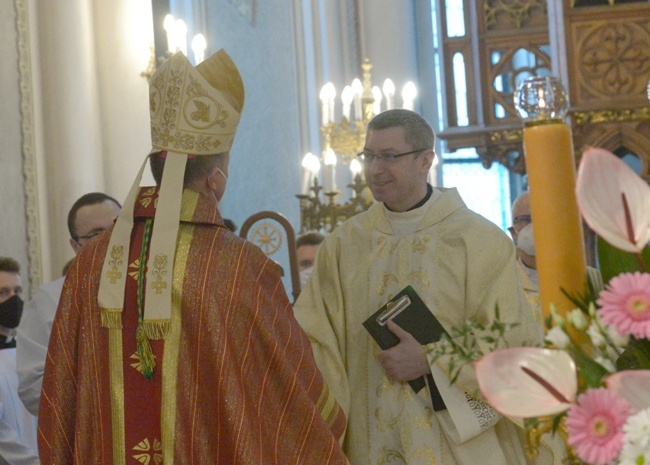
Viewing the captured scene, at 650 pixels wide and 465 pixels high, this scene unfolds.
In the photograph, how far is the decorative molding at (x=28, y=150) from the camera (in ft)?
21.2

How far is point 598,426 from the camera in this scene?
1098mm

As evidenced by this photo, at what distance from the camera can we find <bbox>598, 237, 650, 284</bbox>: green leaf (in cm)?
127

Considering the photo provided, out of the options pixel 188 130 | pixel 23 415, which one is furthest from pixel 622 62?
pixel 188 130

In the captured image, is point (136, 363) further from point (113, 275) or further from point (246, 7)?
point (246, 7)

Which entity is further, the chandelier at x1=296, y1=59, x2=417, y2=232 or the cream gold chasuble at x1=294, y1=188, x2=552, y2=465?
the chandelier at x1=296, y1=59, x2=417, y2=232

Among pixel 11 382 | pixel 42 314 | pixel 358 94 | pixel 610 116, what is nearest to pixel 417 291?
pixel 42 314

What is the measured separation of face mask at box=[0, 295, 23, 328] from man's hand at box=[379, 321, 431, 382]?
2051mm

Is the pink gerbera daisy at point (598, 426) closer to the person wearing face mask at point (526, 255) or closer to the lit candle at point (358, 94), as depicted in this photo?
the person wearing face mask at point (526, 255)

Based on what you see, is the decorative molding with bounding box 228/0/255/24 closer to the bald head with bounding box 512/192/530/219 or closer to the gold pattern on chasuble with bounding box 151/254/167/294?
the bald head with bounding box 512/192/530/219

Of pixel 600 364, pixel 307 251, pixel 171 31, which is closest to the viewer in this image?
pixel 600 364

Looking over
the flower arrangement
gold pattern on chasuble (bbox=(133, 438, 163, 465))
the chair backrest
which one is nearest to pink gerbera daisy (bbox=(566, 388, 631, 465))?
the flower arrangement

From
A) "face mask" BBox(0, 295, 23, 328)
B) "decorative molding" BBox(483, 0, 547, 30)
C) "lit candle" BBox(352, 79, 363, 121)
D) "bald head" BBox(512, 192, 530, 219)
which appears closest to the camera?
"face mask" BBox(0, 295, 23, 328)

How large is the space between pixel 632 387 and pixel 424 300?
2468 mm

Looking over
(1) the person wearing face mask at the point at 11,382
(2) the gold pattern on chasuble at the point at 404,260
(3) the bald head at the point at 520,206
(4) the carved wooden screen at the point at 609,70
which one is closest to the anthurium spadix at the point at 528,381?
(2) the gold pattern on chasuble at the point at 404,260
